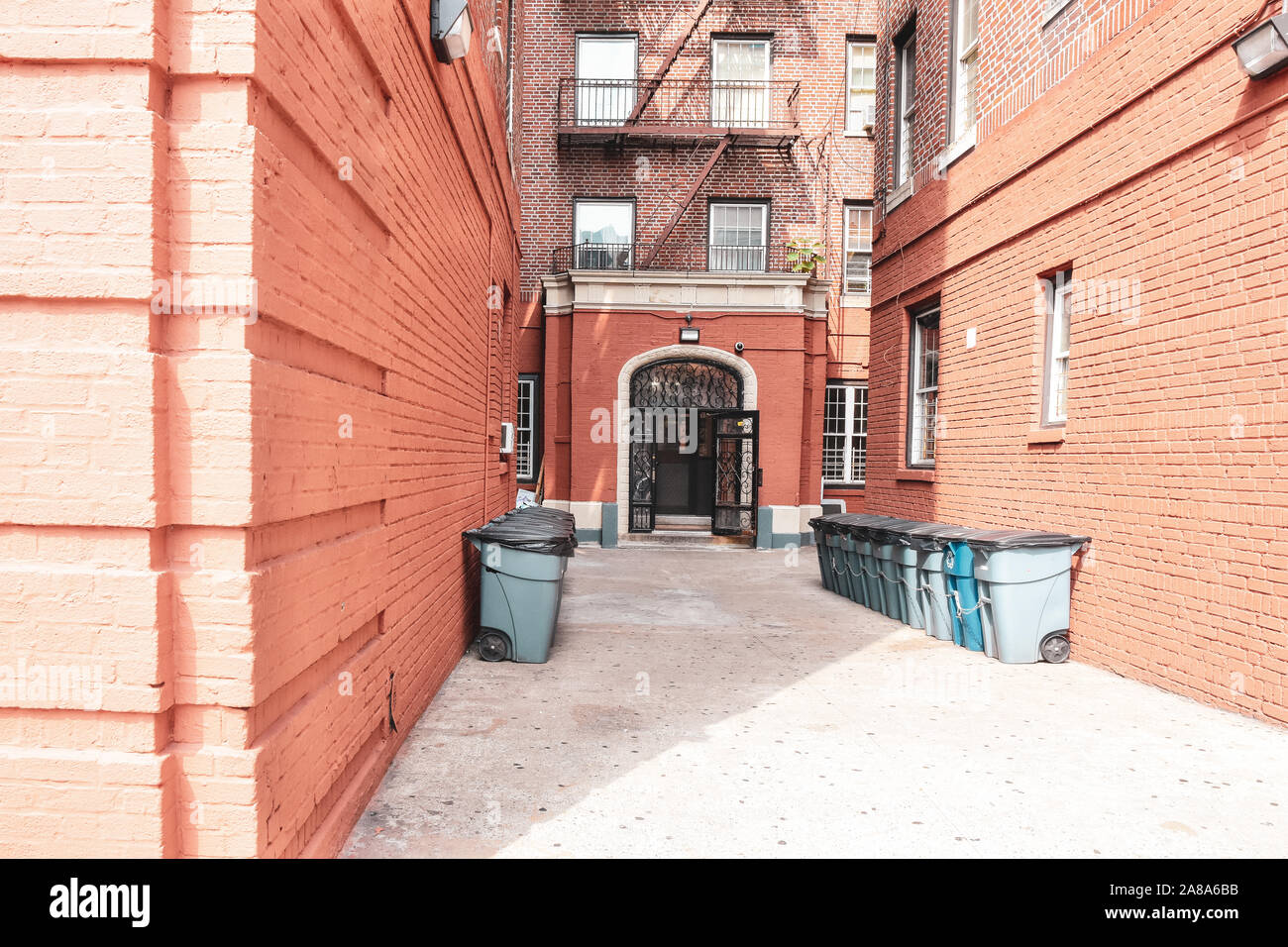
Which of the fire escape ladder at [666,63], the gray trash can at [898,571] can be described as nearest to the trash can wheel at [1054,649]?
the gray trash can at [898,571]

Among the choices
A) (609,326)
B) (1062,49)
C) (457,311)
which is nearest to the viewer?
(457,311)

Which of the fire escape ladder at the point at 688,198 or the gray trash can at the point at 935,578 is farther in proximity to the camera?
the fire escape ladder at the point at 688,198

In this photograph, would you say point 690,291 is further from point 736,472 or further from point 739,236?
point 736,472

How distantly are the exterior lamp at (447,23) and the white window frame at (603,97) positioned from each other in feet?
45.5

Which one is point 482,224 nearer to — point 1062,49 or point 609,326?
point 1062,49

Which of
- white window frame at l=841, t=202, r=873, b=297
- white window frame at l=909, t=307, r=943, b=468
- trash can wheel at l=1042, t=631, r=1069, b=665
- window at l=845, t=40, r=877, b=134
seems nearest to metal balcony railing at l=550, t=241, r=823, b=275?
white window frame at l=841, t=202, r=873, b=297

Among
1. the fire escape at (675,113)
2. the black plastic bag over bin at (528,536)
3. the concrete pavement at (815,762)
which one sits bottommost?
the concrete pavement at (815,762)

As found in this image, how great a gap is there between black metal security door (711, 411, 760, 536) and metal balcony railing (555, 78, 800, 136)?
6607 mm

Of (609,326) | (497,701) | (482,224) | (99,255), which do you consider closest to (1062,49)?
(482,224)

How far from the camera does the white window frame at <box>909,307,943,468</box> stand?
10523 millimetres

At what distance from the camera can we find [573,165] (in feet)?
58.6

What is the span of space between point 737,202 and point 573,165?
3.74m

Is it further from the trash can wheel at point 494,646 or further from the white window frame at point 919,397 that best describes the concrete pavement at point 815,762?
the white window frame at point 919,397

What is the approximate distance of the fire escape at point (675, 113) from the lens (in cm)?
1759
